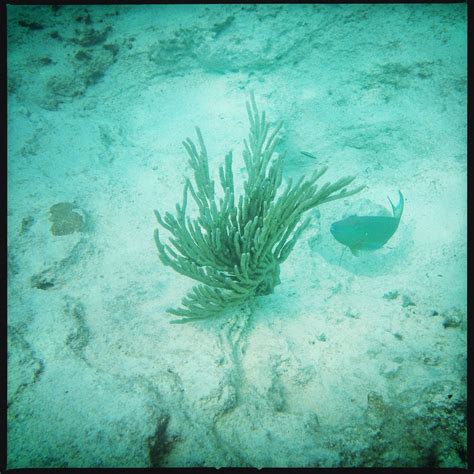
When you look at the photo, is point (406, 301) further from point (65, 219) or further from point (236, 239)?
point (65, 219)

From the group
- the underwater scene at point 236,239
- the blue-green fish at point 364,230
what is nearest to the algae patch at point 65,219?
the underwater scene at point 236,239

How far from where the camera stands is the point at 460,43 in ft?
12.8

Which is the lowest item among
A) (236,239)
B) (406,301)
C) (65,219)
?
(406,301)

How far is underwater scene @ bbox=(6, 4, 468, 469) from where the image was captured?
1.75m

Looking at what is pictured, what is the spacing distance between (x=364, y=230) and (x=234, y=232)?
1.12m

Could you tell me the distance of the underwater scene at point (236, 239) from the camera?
1.75m

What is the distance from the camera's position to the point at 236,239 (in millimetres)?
2000

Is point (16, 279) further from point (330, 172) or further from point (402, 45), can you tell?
point (402, 45)

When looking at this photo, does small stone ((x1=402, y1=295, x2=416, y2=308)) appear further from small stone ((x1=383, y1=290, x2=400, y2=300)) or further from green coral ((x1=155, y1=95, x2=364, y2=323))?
green coral ((x1=155, y1=95, x2=364, y2=323))

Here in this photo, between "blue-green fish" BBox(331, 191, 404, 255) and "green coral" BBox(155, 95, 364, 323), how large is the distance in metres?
0.48

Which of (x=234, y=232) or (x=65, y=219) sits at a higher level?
(x=65, y=219)

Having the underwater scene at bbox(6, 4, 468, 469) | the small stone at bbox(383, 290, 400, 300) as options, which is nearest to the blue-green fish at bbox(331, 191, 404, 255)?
the underwater scene at bbox(6, 4, 468, 469)

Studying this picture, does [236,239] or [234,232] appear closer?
[236,239]

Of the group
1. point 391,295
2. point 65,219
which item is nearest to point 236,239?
point 391,295
